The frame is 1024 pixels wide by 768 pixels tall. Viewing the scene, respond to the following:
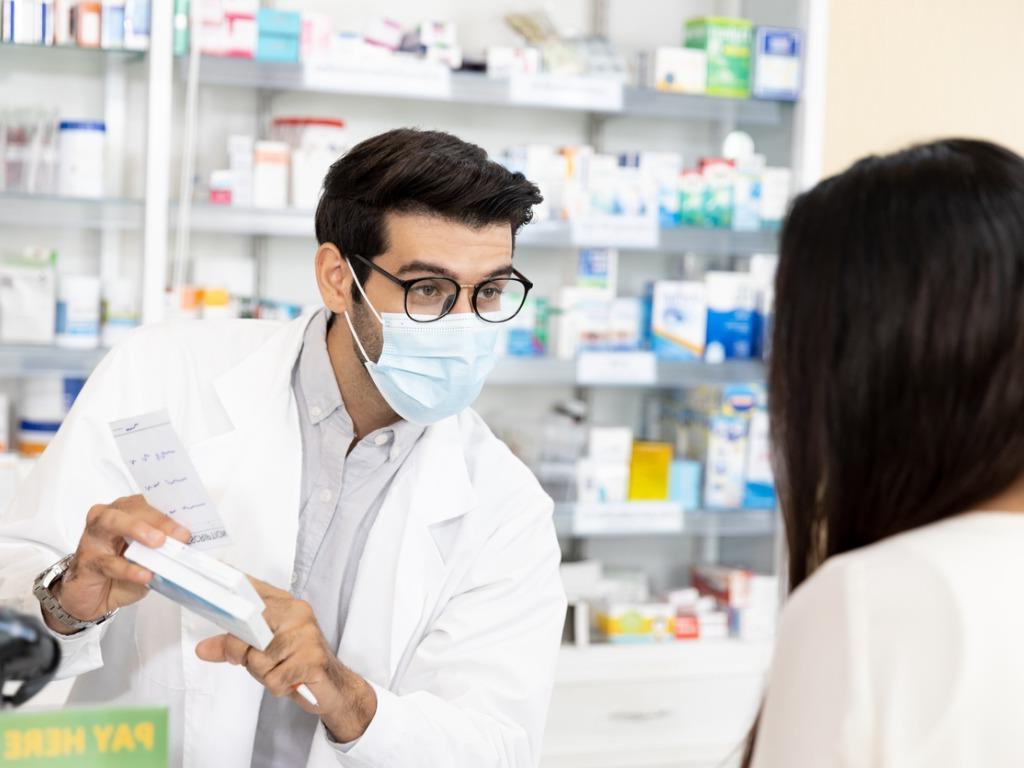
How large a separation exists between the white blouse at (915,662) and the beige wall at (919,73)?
2977 mm

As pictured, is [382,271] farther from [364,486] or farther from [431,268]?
[364,486]

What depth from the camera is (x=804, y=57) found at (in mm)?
3533

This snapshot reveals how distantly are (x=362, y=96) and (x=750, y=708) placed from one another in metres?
2.10

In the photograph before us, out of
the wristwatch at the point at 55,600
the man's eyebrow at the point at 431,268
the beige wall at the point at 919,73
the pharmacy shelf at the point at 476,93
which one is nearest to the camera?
the wristwatch at the point at 55,600

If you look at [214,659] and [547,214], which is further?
[547,214]

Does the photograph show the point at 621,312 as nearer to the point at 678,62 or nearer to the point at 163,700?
the point at 678,62

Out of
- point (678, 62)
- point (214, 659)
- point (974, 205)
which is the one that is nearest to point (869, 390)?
point (974, 205)

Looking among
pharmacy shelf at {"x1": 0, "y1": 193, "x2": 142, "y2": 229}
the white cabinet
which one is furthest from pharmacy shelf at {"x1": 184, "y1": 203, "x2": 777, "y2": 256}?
the white cabinet

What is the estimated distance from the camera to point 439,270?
1815 mm

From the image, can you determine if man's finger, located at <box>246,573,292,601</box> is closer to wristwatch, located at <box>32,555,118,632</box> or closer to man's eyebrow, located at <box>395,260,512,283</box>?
wristwatch, located at <box>32,555,118,632</box>

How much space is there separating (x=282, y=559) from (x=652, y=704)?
194 cm

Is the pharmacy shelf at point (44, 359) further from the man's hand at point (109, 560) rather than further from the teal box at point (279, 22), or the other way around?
the man's hand at point (109, 560)

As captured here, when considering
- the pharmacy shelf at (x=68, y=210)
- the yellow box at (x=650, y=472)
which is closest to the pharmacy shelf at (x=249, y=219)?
the pharmacy shelf at (x=68, y=210)

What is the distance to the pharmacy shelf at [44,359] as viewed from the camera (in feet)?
9.71
